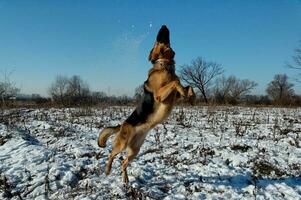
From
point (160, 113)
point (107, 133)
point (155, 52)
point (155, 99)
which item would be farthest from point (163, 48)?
point (107, 133)

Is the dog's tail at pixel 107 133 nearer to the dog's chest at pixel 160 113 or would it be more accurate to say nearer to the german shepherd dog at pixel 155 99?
the german shepherd dog at pixel 155 99

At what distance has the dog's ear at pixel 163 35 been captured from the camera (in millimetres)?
4436

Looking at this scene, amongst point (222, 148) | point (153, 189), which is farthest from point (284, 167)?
point (153, 189)

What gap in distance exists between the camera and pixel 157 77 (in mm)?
4426

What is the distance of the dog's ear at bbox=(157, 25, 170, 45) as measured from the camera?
4436 mm

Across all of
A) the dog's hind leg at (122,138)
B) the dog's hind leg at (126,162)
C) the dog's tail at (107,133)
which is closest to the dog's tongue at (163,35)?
the dog's hind leg at (122,138)

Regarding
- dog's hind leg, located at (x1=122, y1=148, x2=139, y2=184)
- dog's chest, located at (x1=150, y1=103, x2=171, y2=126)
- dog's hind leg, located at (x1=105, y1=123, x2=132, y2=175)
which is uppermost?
dog's chest, located at (x1=150, y1=103, x2=171, y2=126)

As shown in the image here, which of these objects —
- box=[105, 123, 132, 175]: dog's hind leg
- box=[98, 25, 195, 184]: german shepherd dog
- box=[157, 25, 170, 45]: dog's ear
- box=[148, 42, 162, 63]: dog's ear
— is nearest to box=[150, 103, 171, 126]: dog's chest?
box=[98, 25, 195, 184]: german shepherd dog

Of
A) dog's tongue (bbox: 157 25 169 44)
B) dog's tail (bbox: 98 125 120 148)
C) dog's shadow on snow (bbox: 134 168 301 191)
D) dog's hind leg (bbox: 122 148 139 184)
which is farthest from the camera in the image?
dog's tail (bbox: 98 125 120 148)

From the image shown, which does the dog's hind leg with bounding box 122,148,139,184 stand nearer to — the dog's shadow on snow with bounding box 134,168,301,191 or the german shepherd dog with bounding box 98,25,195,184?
the german shepherd dog with bounding box 98,25,195,184

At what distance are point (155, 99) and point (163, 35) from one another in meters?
1.04

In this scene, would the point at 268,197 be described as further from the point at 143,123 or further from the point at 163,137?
the point at 163,137

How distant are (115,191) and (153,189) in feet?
1.93

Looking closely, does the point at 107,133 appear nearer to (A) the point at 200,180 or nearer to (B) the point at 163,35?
(A) the point at 200,180
